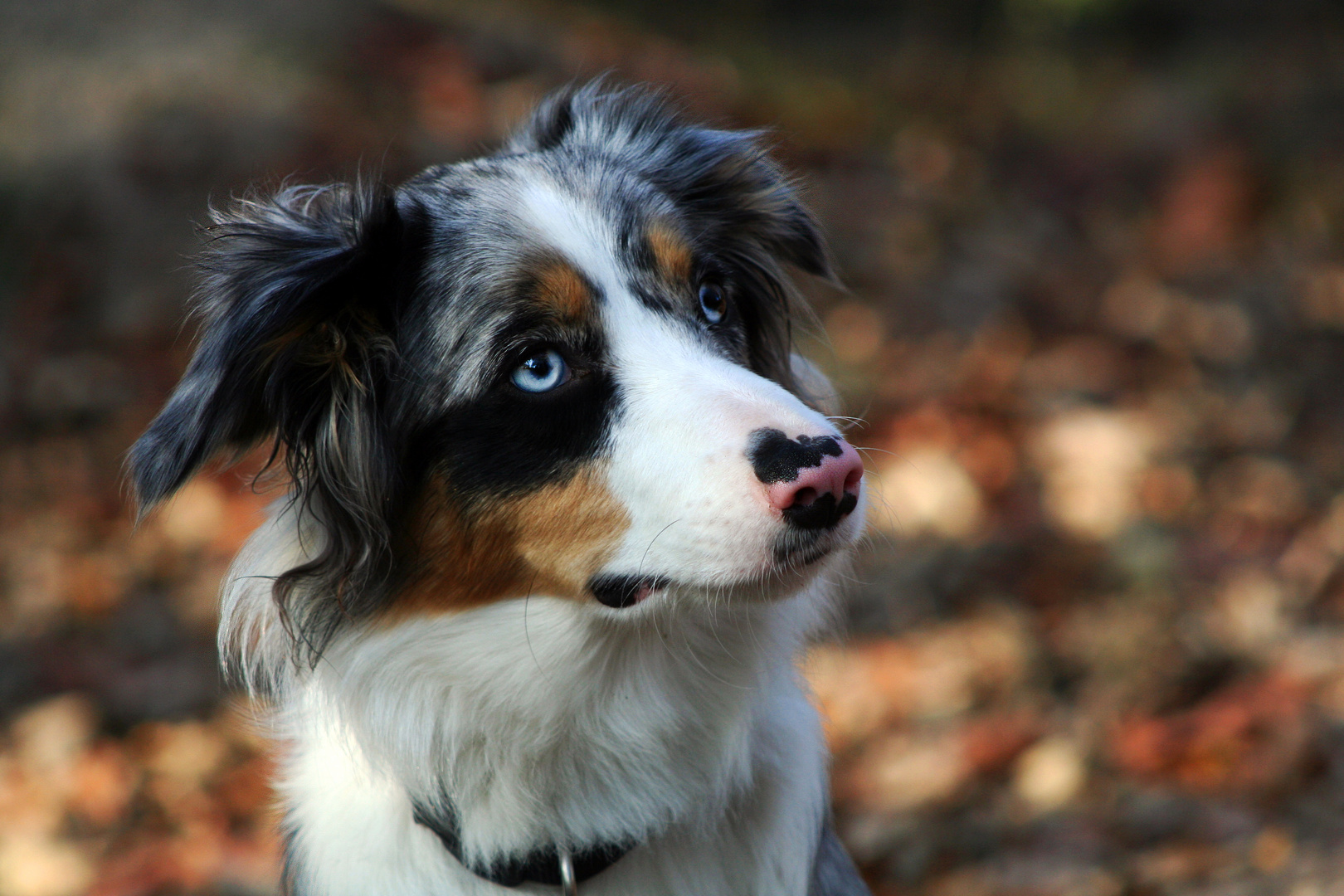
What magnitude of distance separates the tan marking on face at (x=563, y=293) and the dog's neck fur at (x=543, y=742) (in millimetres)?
677

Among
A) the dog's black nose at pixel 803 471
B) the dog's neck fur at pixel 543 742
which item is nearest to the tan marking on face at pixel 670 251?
the dog's black nose at pixel 803 471

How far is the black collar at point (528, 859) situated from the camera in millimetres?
2621

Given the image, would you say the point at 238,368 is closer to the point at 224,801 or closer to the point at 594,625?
the point at 594,625

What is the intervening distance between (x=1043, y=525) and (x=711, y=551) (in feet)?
12.3

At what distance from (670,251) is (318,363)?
0.89 m

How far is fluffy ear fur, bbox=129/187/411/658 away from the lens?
7.83 feet

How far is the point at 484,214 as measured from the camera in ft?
9.13

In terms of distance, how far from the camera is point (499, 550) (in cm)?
262

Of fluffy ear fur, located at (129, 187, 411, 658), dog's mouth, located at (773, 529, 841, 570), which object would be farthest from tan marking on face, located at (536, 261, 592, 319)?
dog's mouth, located at (773, 529, 841, 570)

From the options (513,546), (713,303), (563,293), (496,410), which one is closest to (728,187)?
(713,303)

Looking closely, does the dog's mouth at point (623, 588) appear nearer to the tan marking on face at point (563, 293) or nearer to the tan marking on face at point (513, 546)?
the tan marking on face at point (513, 546)

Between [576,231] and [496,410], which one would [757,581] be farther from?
[576,231]

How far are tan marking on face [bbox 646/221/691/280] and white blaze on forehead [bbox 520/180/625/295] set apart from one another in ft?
0.38

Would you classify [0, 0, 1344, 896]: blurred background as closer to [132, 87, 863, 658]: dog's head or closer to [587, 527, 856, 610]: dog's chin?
[587, 527, 856, 610]: dog's chin
